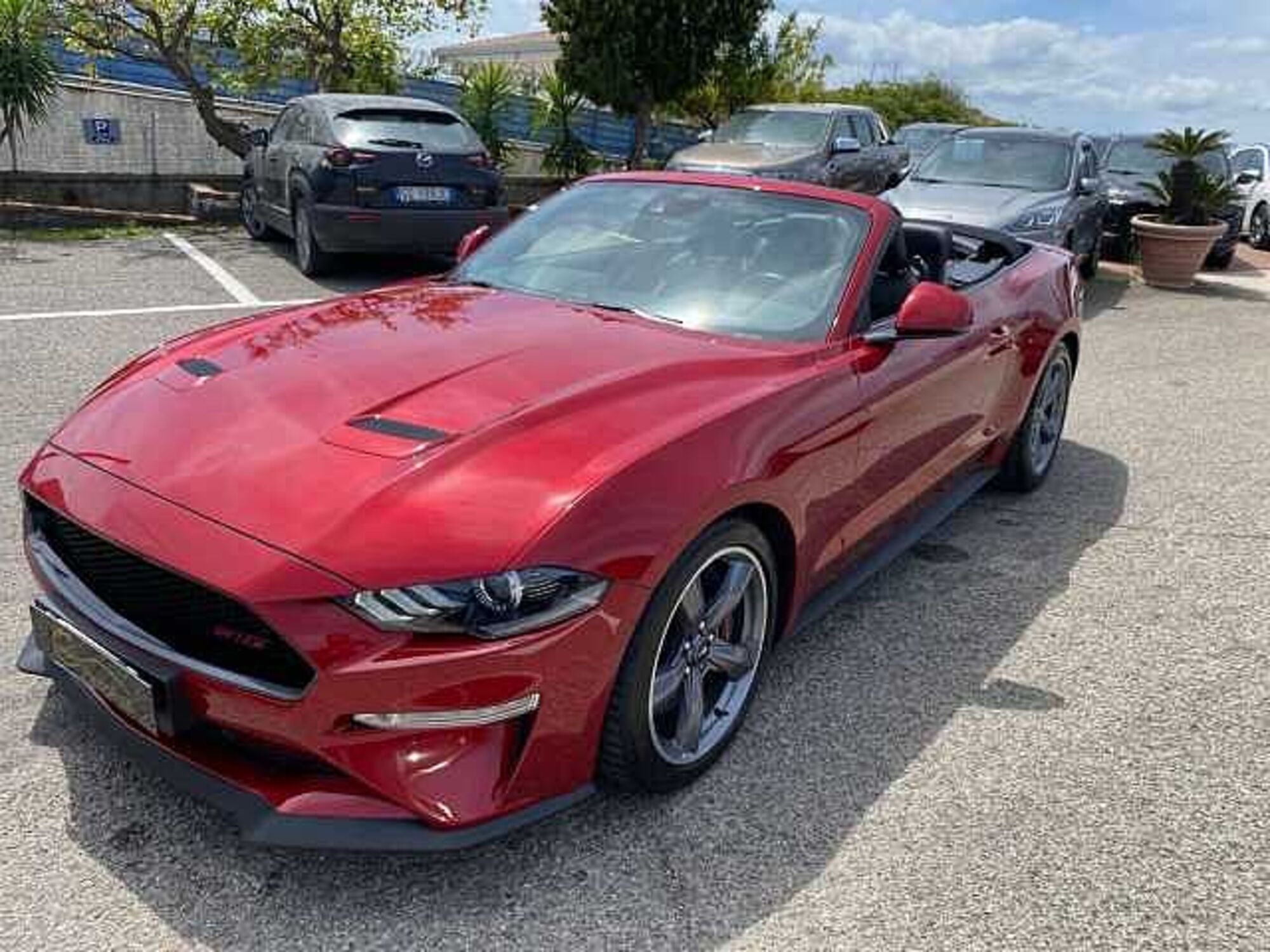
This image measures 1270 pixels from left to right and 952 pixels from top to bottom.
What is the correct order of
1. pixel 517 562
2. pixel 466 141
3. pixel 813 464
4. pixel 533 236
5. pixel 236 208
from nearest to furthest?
pixel 517 562 → pixel 813 464 → pixel 533 236 → pixel 466 141 → pixel 236 208

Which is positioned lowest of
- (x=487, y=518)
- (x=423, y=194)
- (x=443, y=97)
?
(x=487, y=518)

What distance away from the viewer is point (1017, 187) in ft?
33.8

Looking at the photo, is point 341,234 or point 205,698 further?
point 341,234

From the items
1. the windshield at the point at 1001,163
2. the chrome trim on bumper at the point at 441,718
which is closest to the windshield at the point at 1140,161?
the windshield at the point at 1001,163

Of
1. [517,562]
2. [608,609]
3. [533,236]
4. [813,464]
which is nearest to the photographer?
[517,562]

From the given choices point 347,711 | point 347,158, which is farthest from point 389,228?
point 347,711

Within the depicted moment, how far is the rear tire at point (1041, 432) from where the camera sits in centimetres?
496

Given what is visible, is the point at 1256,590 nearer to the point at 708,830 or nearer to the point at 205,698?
the point at 708,830

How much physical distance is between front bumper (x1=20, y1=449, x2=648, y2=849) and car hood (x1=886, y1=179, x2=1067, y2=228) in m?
7.78

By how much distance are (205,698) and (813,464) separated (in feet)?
5.35

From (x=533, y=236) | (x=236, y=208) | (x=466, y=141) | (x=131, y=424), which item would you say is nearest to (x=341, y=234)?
(x=466, y=141)

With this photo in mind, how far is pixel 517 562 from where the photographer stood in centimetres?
219

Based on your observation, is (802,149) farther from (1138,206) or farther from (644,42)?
(1138,206)

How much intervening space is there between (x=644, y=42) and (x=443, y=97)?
643 cm
